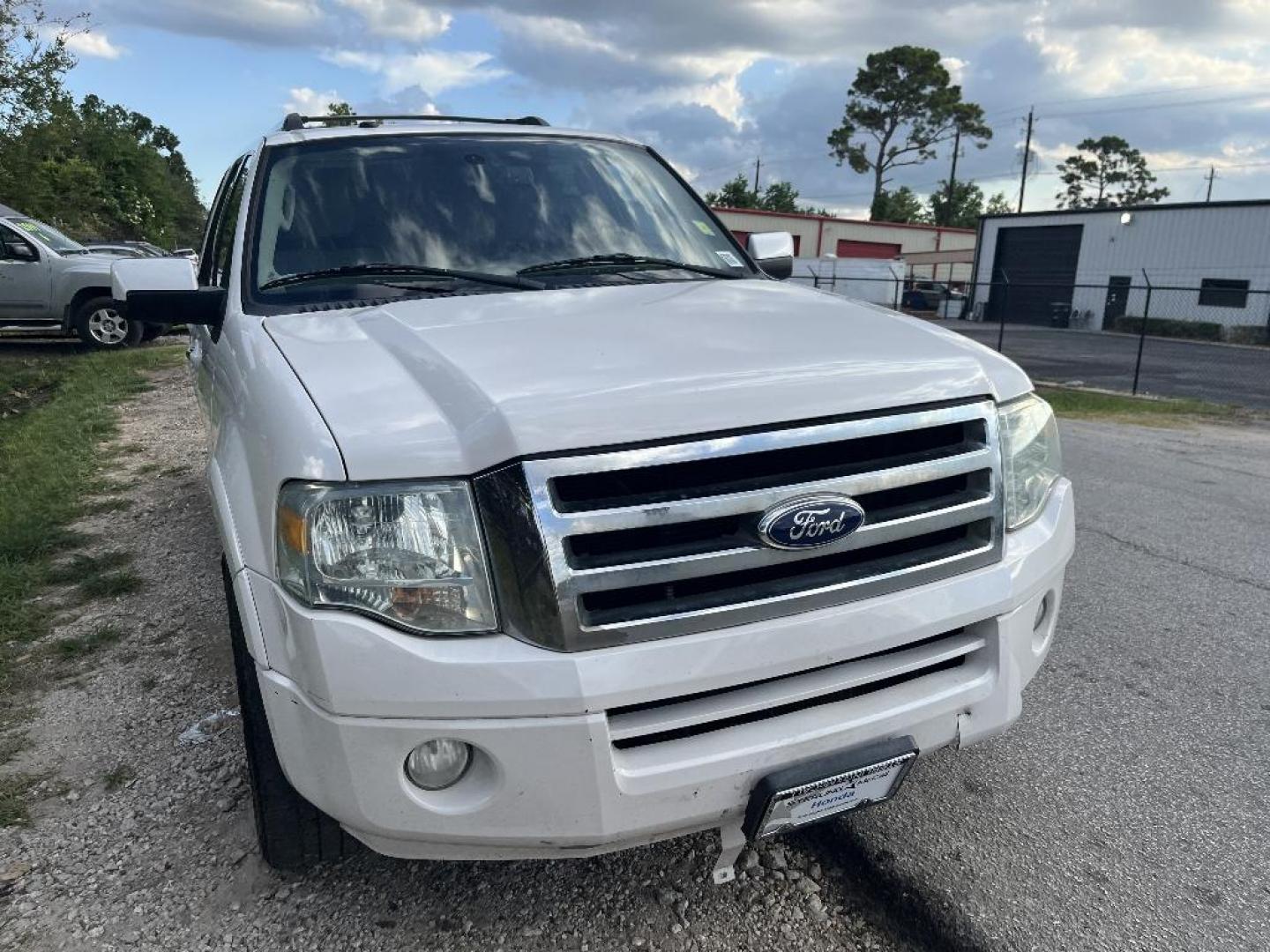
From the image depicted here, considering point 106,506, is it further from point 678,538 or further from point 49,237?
point 49,237

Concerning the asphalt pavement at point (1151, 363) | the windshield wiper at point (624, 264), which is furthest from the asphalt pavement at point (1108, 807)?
the asphalt pavement at point (1151, 363)

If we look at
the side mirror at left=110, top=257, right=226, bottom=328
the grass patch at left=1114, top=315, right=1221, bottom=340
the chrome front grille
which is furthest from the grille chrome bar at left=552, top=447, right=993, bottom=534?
the grass patch at left=1114, top=315, right=1221, bottom=340

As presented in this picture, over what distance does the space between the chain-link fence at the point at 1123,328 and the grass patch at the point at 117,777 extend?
1250 centimetres

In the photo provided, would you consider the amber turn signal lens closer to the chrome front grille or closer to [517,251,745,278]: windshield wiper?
the chrome front grille

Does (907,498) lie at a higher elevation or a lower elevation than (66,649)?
higher

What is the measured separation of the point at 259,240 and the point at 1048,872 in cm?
292

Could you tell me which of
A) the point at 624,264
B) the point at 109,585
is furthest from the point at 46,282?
the point at 624,264

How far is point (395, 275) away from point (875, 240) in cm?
5417

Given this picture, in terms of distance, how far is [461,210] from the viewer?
3.15 metres

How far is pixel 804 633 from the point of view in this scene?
1891 mm

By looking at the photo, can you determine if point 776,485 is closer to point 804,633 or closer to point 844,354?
point 804,633

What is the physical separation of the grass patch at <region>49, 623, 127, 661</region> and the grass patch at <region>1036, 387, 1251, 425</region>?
32.5 ft

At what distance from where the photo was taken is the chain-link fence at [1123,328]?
15.8m

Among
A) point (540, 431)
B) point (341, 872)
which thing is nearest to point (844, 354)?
point (540, 431)
